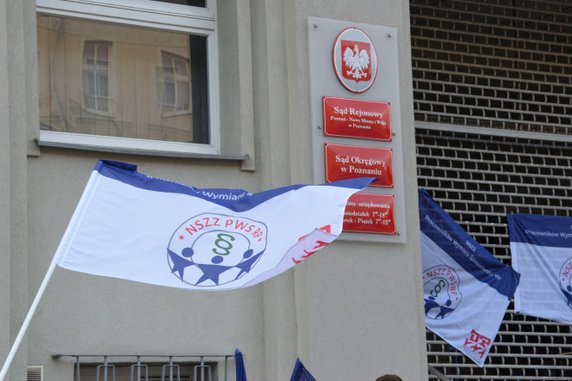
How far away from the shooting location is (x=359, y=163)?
9766mm

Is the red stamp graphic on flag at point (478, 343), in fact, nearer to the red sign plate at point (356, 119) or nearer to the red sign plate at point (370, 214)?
the red sign plate at point (370, 214)

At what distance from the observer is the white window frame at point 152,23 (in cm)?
955

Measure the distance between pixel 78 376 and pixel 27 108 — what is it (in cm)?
182

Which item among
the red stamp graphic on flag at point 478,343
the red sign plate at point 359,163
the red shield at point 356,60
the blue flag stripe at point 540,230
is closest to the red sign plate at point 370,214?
the red sign plate at point 359,163

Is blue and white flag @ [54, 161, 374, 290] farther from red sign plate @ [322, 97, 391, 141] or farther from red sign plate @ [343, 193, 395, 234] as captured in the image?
red sign plate @ [322, 97, 391, 141]

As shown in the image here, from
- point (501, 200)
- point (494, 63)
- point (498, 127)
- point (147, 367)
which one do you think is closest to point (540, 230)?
point (501, 200)

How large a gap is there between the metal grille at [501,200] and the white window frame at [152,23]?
2.77 metres

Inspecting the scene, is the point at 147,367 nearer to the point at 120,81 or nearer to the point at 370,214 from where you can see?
the point at 370,214

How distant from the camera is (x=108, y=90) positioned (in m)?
9.88

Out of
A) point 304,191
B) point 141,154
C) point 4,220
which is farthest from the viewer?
point 141,154

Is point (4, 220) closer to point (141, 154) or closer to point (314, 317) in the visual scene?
point (141, 154)

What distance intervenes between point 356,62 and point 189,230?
3.06m

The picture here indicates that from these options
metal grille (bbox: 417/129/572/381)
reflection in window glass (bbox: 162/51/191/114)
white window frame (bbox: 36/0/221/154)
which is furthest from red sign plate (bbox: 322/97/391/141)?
metal grille (bbox: 417/129/572/381)

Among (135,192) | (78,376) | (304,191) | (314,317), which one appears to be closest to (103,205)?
(135,192)
